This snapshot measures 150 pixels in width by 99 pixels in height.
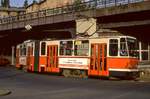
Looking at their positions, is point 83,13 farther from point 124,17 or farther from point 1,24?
point 1,24

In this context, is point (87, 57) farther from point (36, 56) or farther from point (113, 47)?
point (36, 56)

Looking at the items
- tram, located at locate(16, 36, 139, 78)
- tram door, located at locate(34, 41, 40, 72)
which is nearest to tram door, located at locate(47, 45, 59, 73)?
tram, located at locate(16, 36, 139, 78)

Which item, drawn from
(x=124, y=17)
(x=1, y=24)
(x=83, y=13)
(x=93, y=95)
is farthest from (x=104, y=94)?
(x=1, y=24)

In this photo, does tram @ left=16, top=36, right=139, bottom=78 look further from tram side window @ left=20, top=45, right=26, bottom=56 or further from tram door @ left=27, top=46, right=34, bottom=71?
tram side window @ left=20, top=45, right=26, bottom=56

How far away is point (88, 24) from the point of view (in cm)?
4259

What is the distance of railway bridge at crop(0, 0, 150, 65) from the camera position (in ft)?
124

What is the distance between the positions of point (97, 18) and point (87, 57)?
34.7 ft

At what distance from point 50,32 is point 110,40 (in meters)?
24.7

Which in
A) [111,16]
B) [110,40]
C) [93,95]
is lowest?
[93,95]

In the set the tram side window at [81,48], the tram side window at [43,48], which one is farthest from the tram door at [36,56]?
the tram side window at [81,48]

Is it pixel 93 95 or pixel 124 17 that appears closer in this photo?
pixel 93 95

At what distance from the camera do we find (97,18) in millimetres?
42031

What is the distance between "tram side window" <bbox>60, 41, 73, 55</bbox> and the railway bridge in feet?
20.9

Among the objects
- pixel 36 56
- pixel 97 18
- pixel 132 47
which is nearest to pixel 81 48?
pixel 132 47
